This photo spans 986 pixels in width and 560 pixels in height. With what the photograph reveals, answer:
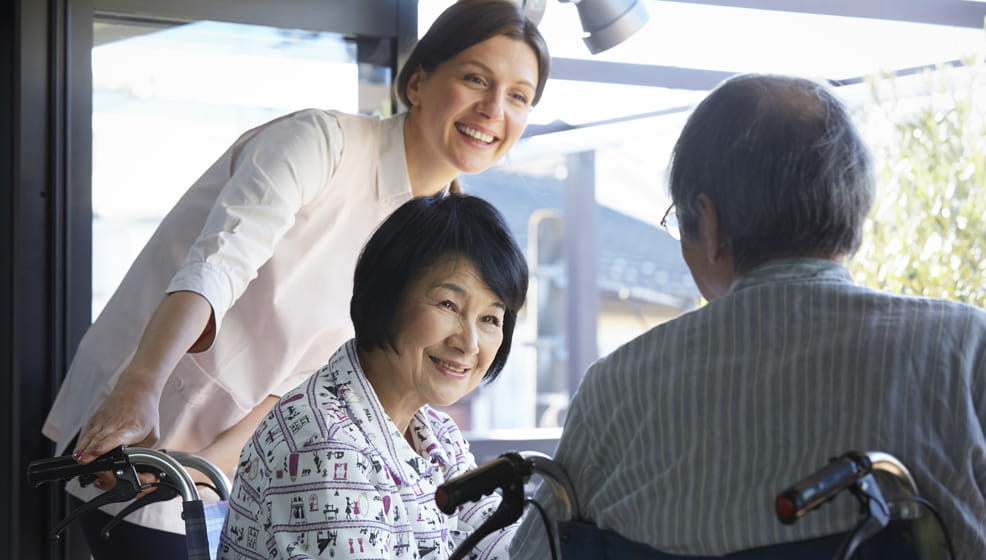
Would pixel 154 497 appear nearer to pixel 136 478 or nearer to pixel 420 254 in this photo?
pixel 136 478

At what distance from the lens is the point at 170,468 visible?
1352mm

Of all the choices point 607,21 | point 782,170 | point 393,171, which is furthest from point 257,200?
point 607,21

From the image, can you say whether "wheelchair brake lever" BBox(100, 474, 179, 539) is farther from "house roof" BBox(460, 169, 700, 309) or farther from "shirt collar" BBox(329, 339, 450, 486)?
"house roof" BBox(460, 169, 700, 309)

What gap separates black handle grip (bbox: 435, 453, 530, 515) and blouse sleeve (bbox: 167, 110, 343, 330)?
0.65 metres

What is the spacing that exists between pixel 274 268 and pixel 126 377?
449 mm

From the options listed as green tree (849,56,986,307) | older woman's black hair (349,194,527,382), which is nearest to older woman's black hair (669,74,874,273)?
older woman's black hair (349,194,527,382)

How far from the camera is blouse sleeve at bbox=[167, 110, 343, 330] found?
59.1 inches

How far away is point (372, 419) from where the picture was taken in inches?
51.1

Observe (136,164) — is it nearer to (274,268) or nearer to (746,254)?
(274,268)

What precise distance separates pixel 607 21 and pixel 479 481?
5.24 feet

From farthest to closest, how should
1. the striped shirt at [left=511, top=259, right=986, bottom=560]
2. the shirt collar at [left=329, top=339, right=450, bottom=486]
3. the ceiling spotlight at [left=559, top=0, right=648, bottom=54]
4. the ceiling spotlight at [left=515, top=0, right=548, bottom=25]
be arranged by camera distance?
the ceiling spotlight at [left=559, top=0, right=648, bottom=54], the ceiling spotlight at [left=515, top=0, right=548, bottom=25], the shirt collar at [left=329, top=339, right=450, bottom=486], the striped shirt at [left=511, top=259, right=986, bottom=560]

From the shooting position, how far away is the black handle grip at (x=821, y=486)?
0.74 metres

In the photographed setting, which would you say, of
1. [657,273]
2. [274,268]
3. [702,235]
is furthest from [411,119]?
[657,273]

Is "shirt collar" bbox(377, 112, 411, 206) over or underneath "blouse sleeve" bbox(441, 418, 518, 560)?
over
